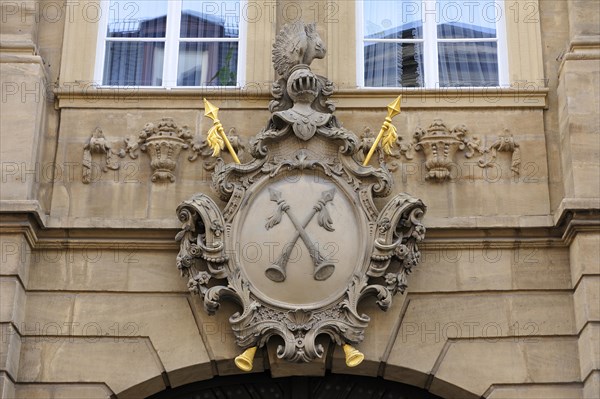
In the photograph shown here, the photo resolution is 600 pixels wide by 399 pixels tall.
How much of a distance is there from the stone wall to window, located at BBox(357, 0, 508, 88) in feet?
1.42

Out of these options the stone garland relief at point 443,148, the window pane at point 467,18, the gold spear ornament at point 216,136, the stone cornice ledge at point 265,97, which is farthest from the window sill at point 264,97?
the window pane at point 467,18

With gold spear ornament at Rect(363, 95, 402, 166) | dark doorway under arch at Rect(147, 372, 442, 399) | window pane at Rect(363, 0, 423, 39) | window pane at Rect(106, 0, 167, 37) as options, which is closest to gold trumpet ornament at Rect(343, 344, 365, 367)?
dark doorway under arch at Rect(147, 372, 442, 399)

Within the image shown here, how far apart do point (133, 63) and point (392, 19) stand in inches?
101

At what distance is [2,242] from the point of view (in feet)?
38.7

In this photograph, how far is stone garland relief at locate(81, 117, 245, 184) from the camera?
1241cm

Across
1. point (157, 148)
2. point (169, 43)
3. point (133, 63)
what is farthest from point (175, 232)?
point (169, 43)

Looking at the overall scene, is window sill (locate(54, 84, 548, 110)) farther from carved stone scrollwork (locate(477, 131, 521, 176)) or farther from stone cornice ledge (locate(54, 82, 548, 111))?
carved stone scrollwork (locate(477, 131, 521, 176))

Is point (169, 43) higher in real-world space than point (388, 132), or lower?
higher

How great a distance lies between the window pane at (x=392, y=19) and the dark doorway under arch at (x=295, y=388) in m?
3.39

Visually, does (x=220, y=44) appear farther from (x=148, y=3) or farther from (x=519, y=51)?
(x=519, y=51)

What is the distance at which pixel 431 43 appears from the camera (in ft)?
43.7

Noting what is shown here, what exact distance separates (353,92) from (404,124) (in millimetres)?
559

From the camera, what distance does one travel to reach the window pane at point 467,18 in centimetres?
1336

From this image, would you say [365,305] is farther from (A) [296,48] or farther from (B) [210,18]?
(B) [210,18]
